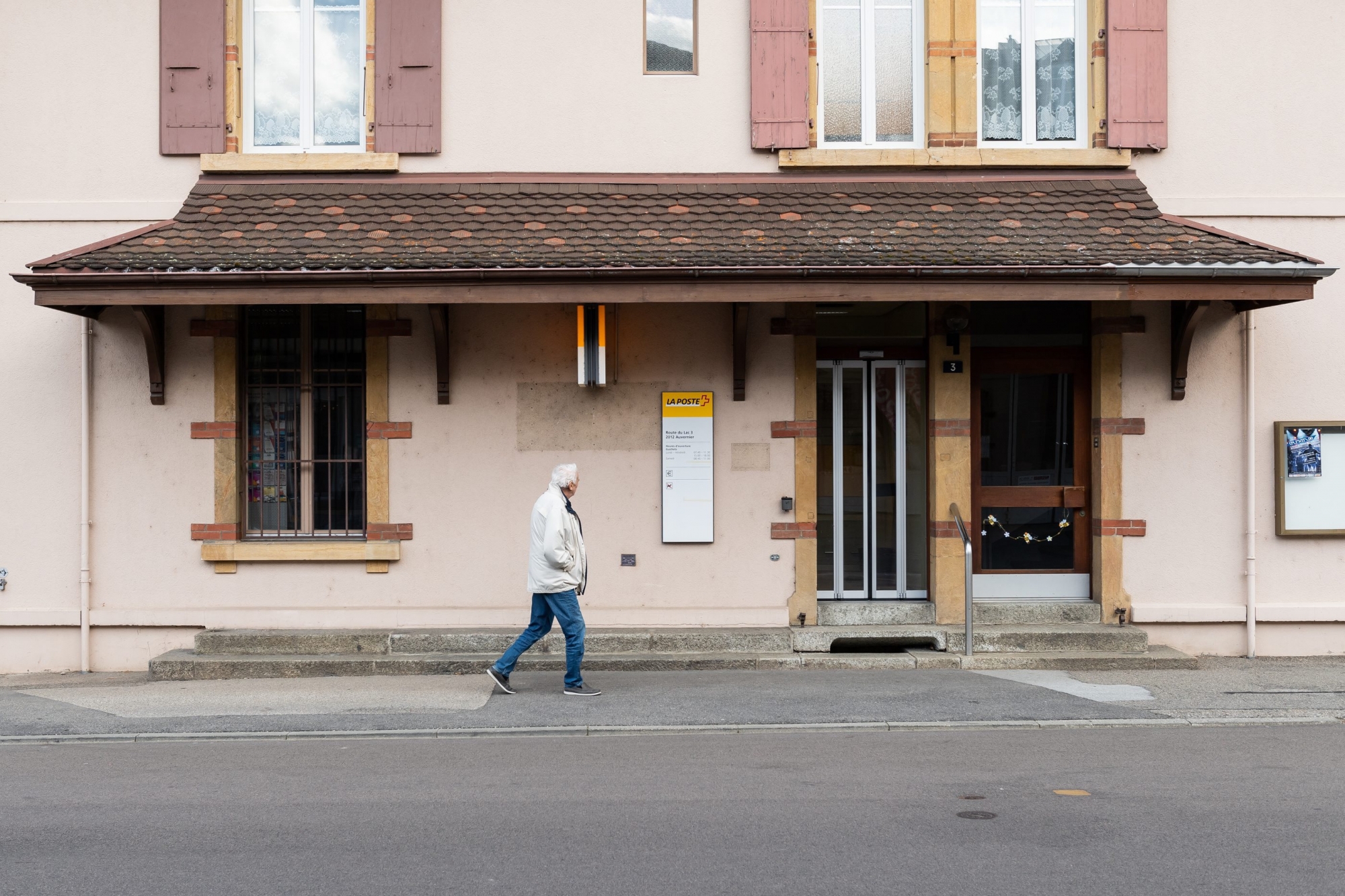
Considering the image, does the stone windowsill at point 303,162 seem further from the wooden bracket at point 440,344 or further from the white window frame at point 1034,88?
the white window frame at point 1034,88

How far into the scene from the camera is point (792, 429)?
1080cm

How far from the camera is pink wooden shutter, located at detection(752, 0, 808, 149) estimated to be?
10820 millimetres

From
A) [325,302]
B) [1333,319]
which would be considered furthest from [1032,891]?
[1333,319]

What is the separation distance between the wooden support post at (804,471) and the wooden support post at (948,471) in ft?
3.56

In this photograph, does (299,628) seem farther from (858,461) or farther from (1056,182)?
(1056,182)

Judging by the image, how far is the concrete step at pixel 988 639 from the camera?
10.3m

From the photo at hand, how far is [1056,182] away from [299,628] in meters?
7.74

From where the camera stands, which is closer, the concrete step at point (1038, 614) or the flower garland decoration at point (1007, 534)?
the concrete step at point (1038, 614)

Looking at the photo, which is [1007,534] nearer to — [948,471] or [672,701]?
[948,471]

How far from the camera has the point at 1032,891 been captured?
488 centimetres

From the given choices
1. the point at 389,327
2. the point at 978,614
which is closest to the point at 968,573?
the point at 978,614

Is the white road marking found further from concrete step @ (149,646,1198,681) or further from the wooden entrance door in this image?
the wooden entrance door

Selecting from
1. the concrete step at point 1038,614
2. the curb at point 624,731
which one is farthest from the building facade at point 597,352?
the curb at point 624,731

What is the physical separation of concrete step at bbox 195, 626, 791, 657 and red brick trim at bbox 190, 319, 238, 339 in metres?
2.56
